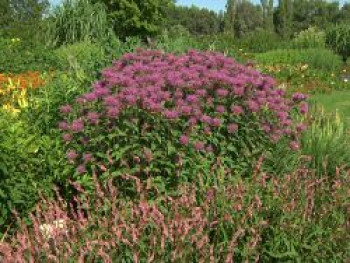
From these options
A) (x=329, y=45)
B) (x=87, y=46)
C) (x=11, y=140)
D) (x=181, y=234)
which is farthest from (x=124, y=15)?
(x=181, y=234)

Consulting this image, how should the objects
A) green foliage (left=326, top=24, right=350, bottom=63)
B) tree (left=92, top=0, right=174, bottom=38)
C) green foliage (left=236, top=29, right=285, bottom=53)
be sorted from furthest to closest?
green foliage (left=236, top=29, right=285, bottom=53) < green foliage (left=326, top=24, right=350, bottom=63) < tree (left=92, top=0, right=174, bottom=38)

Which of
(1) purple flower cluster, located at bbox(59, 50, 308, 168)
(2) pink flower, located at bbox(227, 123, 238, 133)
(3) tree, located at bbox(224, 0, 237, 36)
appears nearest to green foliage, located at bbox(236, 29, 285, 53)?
(1) purple flower cluster, located at bbox(59, 50, 308, 168)

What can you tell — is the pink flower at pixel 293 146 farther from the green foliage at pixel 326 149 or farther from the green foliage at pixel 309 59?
the green foliage at pixel 309 59

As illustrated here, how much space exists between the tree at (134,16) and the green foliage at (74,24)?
10.1 ft

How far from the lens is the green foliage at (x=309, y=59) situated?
61.9 ft

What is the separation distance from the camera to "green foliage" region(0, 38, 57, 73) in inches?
460


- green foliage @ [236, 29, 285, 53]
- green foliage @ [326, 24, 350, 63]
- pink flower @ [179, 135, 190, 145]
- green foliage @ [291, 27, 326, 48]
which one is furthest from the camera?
green foliage @ [236, 29, 285, 53]

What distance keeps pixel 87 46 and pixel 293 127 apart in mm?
7688

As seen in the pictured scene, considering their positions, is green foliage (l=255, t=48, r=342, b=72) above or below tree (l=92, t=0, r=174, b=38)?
below

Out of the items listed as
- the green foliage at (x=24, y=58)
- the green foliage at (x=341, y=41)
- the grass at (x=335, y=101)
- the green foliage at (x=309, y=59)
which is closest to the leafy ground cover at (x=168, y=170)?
the green foliage at (x=24, y=58)

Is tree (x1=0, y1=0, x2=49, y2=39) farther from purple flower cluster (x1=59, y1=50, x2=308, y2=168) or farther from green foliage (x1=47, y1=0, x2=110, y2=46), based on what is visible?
purple flower cluster (x1=59, y1=50, x2=308, y2=168)

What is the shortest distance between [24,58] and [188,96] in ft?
27.8

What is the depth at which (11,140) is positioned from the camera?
4.50 metres

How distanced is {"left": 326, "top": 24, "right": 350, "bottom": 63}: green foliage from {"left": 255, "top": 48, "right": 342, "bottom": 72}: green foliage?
300 cm
